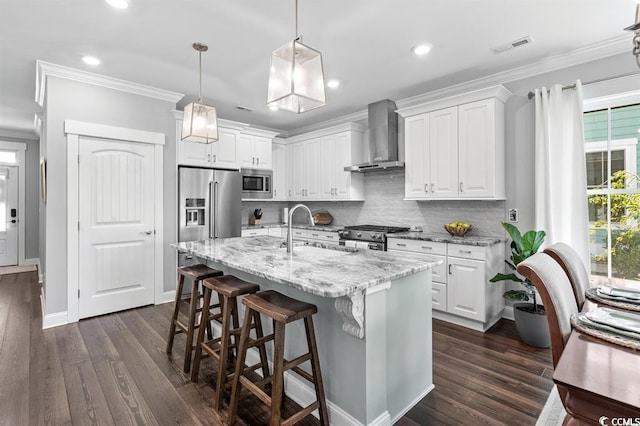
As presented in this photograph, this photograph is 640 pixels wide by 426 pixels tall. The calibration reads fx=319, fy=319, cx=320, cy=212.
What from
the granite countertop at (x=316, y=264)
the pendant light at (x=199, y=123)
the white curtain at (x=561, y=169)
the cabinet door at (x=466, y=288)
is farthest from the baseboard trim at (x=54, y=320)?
the white curtain at (x=561, y=169)

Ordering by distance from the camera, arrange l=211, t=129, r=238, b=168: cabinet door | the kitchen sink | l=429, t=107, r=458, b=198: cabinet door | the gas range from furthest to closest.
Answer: l=211, t=129, r=238, b=168: cabinet door → the gas range → l=429, t=107, r=458, b=198: cabinet door → the kitchen sink

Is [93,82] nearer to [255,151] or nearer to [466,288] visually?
[255,151]

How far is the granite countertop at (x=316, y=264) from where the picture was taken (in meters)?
1.53

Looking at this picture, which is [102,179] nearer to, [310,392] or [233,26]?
[233,26]

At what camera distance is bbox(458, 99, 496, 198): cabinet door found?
11.1ft

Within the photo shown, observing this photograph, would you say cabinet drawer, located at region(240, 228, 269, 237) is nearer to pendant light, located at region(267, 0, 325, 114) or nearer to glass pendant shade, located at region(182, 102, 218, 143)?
glass pendant shade, located at region(182, 102, 218, 143)

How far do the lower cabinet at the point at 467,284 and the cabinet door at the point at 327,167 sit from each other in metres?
1.95

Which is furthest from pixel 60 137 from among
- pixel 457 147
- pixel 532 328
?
pixel 532 328

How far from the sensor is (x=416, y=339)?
6.79 feet

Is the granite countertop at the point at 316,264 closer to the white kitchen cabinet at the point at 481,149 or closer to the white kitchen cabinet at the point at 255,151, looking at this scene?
the white kitchen cabinet at the point at 481,149

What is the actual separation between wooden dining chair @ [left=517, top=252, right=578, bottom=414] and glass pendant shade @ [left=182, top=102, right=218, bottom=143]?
2.52m

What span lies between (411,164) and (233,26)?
8.38 feet

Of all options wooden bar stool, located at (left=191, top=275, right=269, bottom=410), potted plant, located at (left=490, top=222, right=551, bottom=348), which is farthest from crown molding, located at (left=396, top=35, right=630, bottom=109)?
wooden bar stool, located at (left=191, top=275, right=269, bottom=410)

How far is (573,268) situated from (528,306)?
5.22ft
